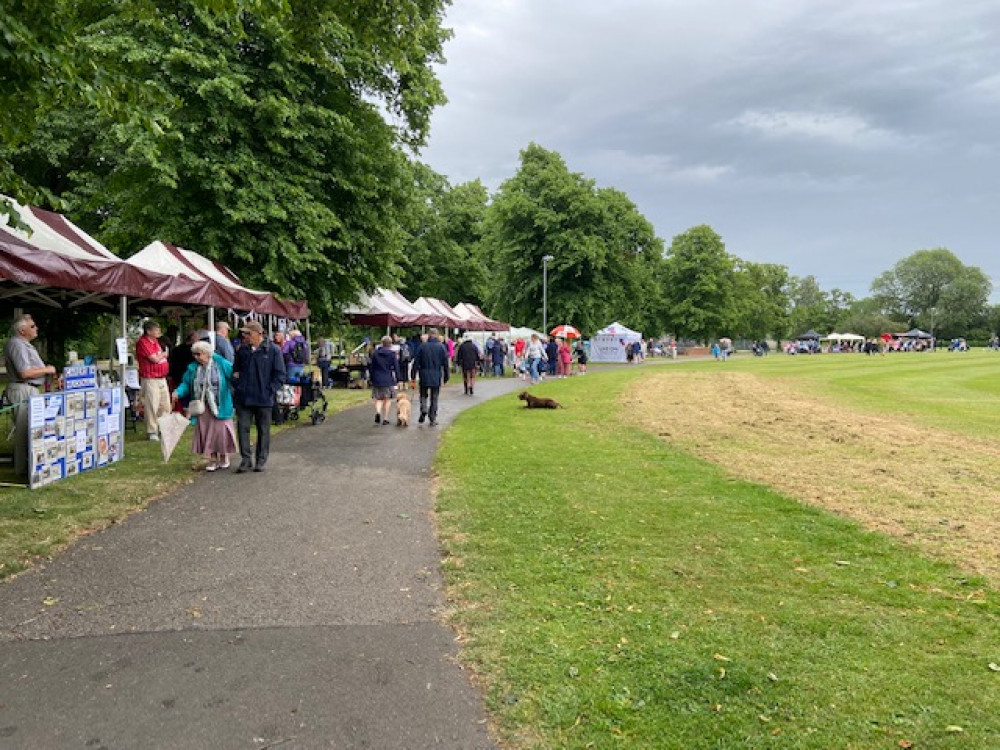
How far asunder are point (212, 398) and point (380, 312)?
1668 centimetres

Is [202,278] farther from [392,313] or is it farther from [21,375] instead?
[392,313]

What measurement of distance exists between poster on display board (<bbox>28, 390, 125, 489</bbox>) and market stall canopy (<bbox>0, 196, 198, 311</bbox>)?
4.44 feet

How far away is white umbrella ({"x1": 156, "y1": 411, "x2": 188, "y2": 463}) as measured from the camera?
8.82 metres

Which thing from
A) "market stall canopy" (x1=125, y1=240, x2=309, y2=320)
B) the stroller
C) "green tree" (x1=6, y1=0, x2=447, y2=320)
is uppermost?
"green tree" (x1=6, y1=0, x2=447, y2=320)

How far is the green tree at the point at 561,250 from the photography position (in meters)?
50.8

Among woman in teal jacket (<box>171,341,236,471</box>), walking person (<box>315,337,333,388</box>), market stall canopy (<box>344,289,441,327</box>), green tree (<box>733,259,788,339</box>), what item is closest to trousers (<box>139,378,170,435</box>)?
woman in teal jacket (<box>171,341,236,471</box>)

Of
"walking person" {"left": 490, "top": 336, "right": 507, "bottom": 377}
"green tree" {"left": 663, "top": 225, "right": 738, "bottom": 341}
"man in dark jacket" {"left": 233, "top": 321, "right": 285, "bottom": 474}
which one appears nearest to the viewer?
"man in dark jacket" {"left": 233, "top": 321, "right": 285, "bottom": 474}

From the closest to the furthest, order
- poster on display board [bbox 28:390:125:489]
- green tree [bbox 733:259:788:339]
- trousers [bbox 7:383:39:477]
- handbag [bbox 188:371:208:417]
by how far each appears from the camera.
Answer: poster on display board [bbox 28:390:125:489] < trousers [bbox 7:383:39:477] < handbag [bbox 188:371:208:417] < green tree [bbox 733:259:788:339]

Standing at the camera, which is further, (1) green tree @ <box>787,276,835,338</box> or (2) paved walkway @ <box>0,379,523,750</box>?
(1) green tree @ <box>787,276,835,338</box>

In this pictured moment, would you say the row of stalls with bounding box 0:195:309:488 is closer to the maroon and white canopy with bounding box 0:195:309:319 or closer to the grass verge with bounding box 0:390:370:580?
the maroon and white canopy with bounding box 0:195:309:319

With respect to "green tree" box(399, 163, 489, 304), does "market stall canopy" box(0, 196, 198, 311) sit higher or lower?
lower

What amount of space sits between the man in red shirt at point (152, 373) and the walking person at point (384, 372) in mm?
3689

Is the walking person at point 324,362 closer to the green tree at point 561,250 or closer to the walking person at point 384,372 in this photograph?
the walking person at point 384,372

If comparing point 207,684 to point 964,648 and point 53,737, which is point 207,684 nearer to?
point 53,737
